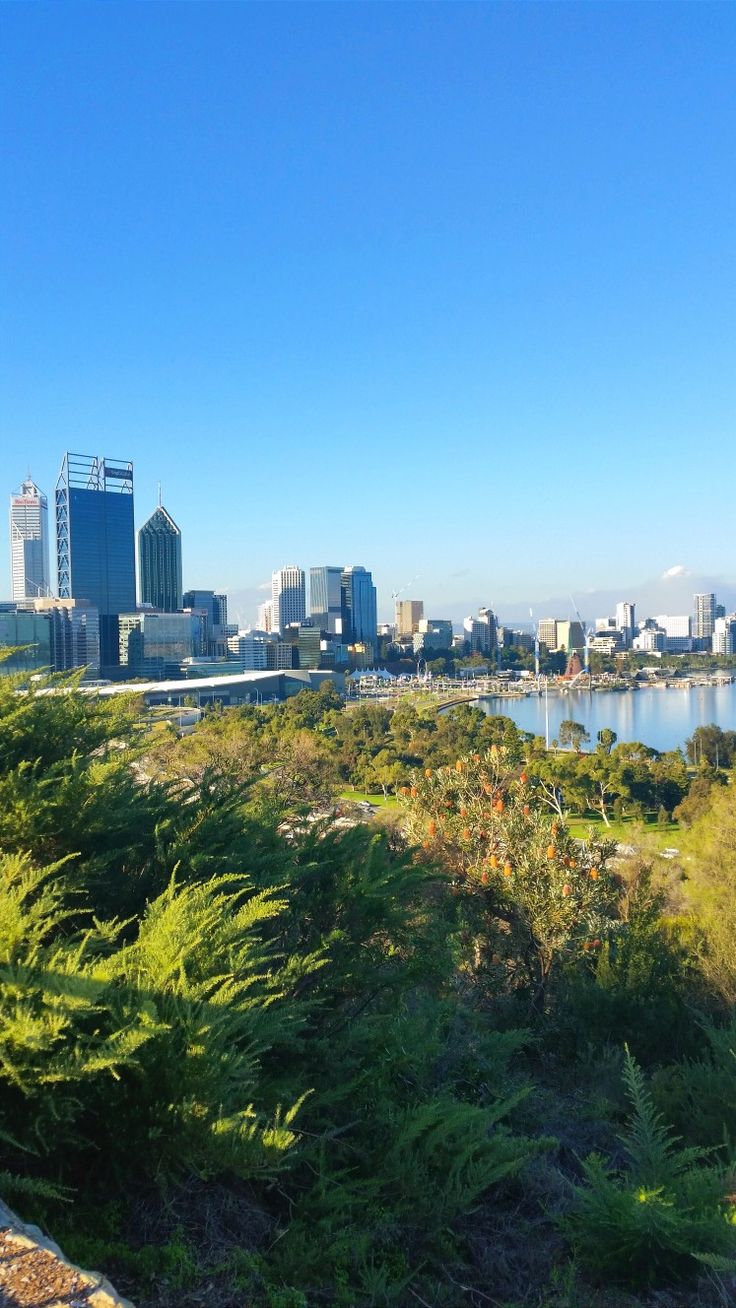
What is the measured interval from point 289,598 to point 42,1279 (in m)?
132

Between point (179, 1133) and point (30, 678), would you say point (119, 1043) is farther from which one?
point (30, 678)

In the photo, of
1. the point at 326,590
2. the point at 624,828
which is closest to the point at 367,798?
the point at 624,828

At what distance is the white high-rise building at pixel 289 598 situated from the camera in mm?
131125

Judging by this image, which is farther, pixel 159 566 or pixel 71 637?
pixel 159 566

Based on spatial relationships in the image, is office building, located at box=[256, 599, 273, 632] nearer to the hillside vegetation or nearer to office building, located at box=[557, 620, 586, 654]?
office building, located at box=[557, 620, 586, 654]

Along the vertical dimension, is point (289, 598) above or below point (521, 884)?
above

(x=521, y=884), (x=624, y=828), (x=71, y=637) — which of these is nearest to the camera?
(x=521, y=884)

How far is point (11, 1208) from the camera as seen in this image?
91.4 inches

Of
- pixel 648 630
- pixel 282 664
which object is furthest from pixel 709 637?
pixel 282 664

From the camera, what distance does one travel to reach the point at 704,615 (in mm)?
145750

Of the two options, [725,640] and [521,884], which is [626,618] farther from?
[521,884]

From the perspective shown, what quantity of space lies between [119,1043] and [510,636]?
412 feet

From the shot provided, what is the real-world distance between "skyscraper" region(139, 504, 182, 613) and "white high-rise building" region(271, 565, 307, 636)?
1094 inches

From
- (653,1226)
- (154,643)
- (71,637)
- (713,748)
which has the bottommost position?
(713,748)
